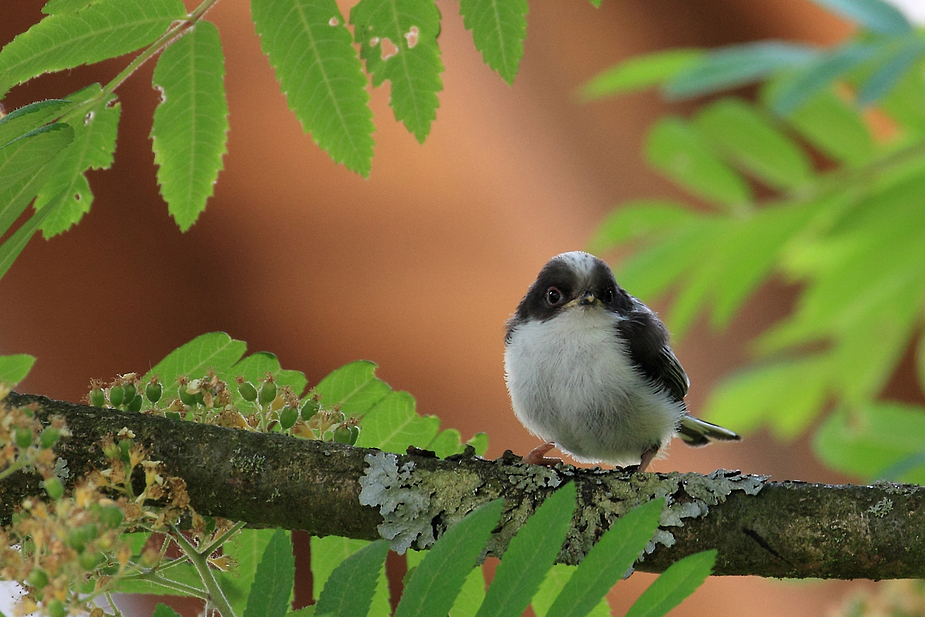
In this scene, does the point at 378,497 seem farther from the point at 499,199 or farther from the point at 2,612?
the point at 499,199

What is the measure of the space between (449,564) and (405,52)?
958 mm

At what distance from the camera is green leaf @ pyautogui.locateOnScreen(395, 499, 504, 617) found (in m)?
1.24

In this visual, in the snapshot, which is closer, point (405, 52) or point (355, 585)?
point (355, 585)

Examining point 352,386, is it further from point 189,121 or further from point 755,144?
point 755,144

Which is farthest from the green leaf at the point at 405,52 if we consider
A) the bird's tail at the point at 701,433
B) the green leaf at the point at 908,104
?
the green leaf at the point at 908,104

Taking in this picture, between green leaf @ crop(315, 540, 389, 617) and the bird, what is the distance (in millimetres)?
1048

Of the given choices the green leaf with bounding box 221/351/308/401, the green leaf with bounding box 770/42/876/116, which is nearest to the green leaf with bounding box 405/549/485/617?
the green leaf with bounding box 221/351/308/401

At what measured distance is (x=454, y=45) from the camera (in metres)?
5.48

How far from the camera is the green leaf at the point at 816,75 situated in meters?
2.58

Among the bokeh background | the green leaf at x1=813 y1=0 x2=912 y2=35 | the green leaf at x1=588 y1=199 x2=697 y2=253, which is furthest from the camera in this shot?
the bokeh background

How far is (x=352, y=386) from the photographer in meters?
1.87

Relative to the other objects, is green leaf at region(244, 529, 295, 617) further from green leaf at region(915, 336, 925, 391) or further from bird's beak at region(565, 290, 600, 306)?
green leaf at region(915, 336, 925, 391)

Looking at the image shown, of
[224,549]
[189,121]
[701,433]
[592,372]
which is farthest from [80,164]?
[701,433]

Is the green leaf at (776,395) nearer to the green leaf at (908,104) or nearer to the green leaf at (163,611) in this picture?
the green leaf at (908,104)
